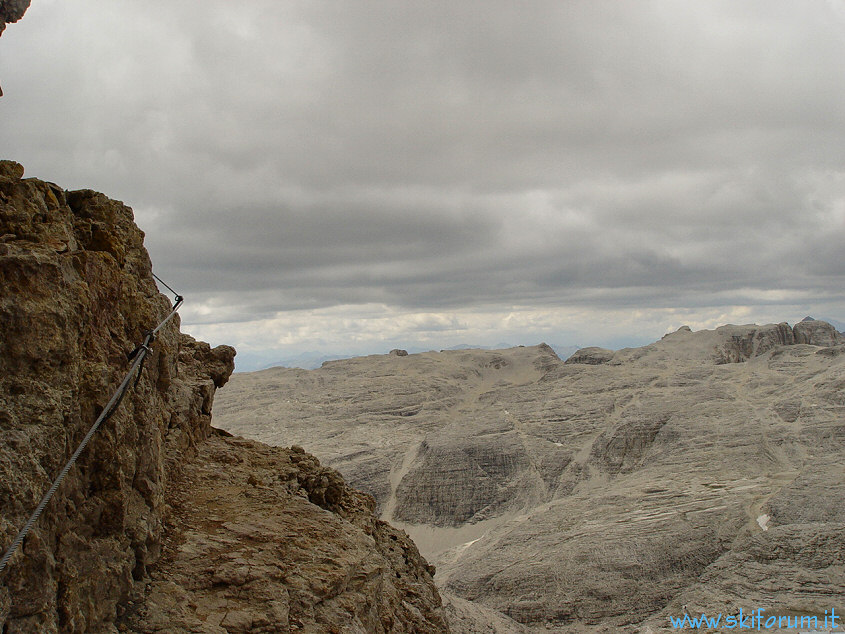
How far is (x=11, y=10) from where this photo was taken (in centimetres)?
1123

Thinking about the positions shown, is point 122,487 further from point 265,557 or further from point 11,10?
point 11,10

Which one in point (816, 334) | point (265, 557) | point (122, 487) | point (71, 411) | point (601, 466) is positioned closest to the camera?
point (71, 411)

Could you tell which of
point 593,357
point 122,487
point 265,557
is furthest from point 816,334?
point 122,487

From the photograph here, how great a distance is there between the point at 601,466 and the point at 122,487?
72.8m

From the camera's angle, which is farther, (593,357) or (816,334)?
(816,334)

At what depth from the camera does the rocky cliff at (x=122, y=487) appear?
24.3ft

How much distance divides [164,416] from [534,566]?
116ft

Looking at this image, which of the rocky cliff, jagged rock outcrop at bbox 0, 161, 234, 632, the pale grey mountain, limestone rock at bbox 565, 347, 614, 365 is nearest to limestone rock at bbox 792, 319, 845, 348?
the pale grey mountain

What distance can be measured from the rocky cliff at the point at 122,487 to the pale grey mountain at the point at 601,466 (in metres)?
19.1

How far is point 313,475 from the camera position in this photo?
15633 mm

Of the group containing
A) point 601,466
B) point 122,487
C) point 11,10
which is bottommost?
point 601,466

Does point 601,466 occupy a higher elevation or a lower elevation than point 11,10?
lower

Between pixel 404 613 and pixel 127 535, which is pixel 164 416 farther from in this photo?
pixel 404 613

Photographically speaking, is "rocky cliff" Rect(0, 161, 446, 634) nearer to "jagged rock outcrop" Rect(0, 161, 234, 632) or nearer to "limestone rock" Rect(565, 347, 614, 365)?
"jagged rock outcrop" Rect(0, 161, 234, 632)
